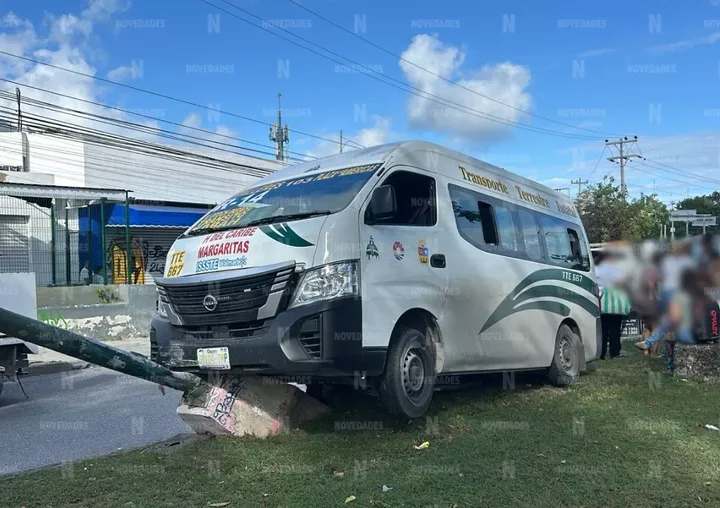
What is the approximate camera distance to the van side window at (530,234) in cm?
723

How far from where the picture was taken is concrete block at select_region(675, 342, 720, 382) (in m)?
7.55

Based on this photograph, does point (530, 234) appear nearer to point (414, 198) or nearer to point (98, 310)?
point (414, 198)

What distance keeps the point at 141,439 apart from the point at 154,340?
4.61 ft

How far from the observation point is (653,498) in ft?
13.0

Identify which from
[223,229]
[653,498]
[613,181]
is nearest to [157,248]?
[223,229]

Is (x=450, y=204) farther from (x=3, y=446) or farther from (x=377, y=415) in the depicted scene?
(x=3, y=446)

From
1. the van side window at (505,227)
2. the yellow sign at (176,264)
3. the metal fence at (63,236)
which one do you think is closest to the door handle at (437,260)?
the van side window at (505,227)

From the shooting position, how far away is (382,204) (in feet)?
15.9

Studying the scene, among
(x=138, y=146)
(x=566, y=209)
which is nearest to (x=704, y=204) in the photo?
(x=138, y=146)

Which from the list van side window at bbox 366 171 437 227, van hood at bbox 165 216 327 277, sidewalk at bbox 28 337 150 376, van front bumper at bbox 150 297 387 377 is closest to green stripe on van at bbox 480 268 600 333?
van side window at bbox 366 171 437 227

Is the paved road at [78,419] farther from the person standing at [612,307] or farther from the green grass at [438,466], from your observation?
the person standing at [612,307]

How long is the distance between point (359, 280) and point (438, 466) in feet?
4.86

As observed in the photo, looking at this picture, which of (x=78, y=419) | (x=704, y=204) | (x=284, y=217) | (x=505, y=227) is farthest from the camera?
(x=704, y=204)

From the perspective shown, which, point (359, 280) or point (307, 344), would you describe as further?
point (359, 280)
